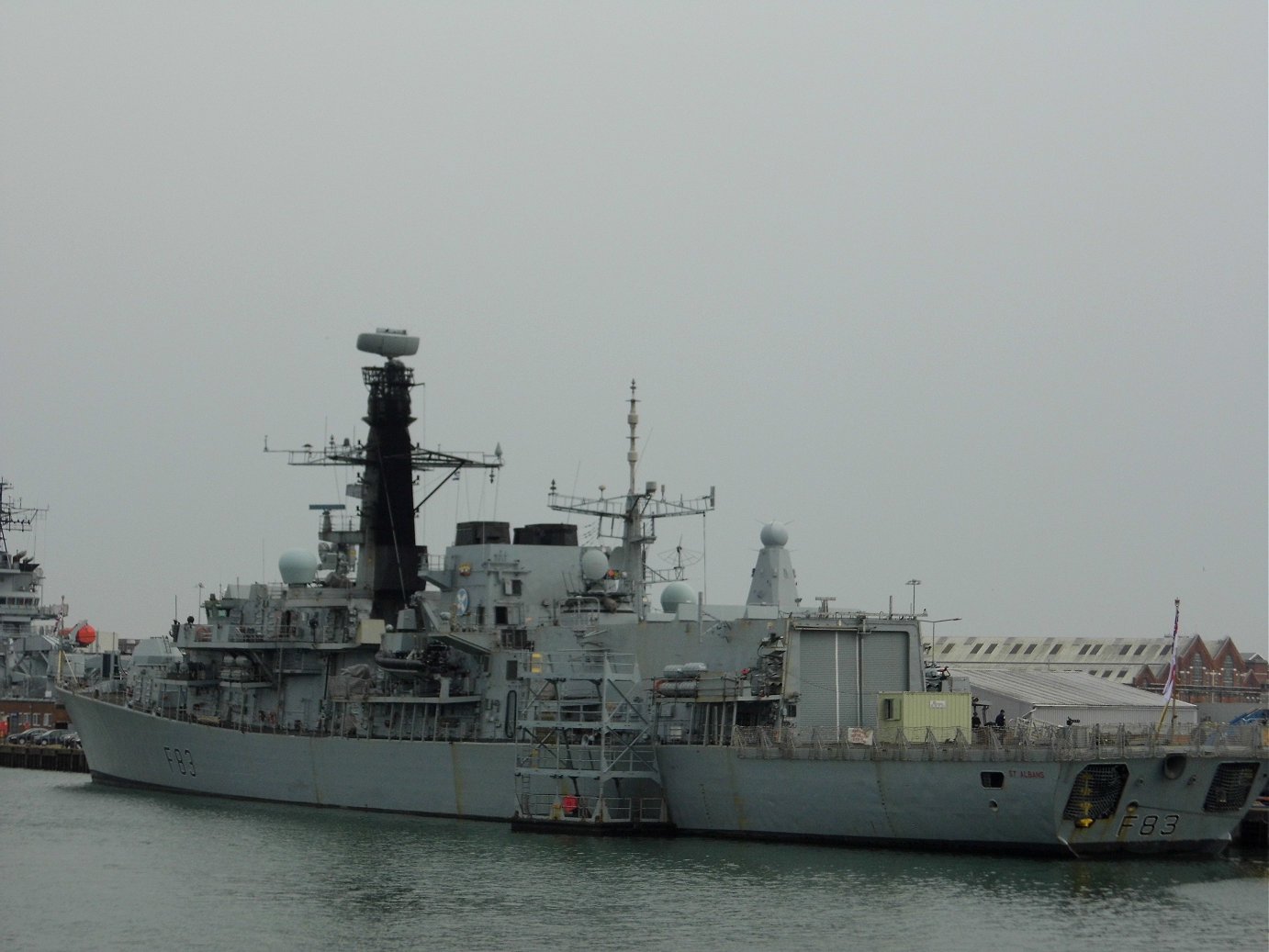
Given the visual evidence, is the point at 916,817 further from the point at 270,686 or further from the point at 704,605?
the point at 270,686

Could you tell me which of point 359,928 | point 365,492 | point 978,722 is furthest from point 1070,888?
point 365,492

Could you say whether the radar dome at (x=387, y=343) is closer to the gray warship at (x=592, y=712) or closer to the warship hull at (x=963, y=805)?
the gray warship at (x=592, y=712)

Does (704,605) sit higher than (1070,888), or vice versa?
(704,605)

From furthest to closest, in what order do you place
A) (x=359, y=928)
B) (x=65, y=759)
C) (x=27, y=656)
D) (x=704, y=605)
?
(x=27, y=656), (x=65, y=759), (x=704, y=605), (x=359, y=928)

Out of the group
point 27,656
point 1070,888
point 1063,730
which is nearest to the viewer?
point 1070,888

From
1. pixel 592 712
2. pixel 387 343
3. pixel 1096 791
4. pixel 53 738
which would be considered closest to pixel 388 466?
pixel 387 343

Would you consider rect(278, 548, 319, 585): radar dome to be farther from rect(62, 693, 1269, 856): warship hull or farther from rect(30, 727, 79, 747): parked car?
rect(30, 727, 79, 747): parked car

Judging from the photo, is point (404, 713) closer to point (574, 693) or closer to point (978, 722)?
point (574, 693)

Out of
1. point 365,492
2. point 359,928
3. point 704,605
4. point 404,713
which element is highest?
point 365,492

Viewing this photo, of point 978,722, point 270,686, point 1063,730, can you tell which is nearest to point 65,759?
point 270,686

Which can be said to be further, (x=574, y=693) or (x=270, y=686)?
(x=270, y=686)

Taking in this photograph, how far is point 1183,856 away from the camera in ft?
102

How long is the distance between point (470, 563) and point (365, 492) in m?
6.03

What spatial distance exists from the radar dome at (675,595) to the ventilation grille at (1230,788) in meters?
15.2
